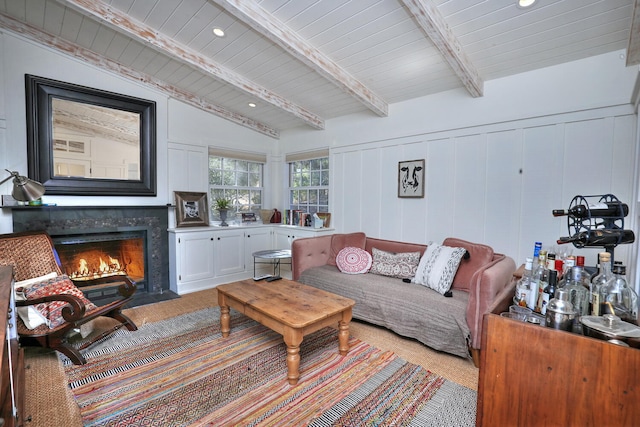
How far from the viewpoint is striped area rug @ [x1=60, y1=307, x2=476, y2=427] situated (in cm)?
169

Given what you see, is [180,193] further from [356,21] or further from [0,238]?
[356,21]

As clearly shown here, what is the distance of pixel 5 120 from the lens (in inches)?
117

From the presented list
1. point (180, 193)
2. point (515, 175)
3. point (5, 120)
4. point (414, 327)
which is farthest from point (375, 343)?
point (5, 120)

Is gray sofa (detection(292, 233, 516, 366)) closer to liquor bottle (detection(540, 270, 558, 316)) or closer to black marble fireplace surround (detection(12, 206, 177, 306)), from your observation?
liquor bottle (detection(540, 270, 558, 316))

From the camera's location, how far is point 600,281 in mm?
1029

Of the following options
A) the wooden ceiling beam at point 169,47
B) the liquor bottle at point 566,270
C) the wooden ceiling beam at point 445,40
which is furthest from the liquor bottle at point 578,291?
the wooden ceiling beam at point 169,47

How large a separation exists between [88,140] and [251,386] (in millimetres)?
3339

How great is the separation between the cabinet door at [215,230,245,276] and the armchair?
1436 millimetres

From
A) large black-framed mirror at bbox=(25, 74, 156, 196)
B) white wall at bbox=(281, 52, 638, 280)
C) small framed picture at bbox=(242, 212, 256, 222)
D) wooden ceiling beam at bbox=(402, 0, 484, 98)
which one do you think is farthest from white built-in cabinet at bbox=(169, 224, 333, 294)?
wooden ceiling beam at bbox=(402, 0, 484, 98)

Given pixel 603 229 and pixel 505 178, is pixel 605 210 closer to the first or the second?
pixel 603 229

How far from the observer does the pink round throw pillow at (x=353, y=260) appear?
11.1ft

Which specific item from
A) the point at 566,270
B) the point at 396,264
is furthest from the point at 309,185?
the point at 566,270

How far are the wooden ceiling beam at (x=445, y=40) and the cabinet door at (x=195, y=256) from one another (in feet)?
11.4

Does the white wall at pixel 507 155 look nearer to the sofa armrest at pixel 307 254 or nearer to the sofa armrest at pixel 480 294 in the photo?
the sofa armrest at pixel 307 254
